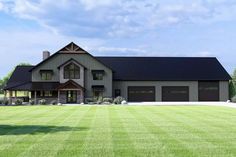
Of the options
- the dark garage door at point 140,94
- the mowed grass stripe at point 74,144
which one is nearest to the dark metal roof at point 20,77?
the dark garage door at point 140,94

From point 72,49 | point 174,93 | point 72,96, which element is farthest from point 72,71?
point 174,93

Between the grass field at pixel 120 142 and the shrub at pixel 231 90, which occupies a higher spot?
the shrub at pixel 231 90

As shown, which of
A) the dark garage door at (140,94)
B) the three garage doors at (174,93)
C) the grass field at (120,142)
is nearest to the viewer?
the grass field at (120,142)

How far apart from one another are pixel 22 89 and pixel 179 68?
25385mm

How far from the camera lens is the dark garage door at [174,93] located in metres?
65.2

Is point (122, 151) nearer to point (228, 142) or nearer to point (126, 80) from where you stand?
point (228, 142)

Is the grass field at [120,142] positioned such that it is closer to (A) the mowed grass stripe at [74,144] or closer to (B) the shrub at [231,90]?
(A) the mowed grass stripe at [74,144]

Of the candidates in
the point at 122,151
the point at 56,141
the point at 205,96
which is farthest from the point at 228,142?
the point at 205,96

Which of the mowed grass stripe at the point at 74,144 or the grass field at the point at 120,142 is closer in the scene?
the mowed grass stripe at the point at 74,144

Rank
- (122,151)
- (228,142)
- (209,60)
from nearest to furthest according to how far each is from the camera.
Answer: (122,151)
(228,142)
(209,60)

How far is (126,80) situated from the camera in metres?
65.2

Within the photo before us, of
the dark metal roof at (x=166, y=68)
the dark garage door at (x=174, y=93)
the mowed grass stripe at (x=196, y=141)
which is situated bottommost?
the mowed grass stripe at (x=196, y=141)

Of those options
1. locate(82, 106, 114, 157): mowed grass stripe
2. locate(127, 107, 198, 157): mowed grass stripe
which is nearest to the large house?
locate(127, 107, 198, 157): mowed grass stripe

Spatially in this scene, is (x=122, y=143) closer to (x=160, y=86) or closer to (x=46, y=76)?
(x=46, y=76)
